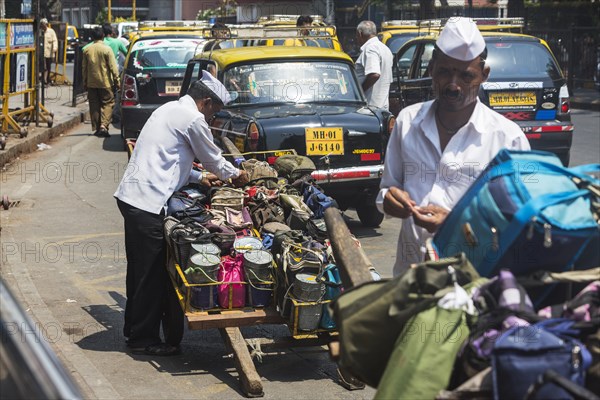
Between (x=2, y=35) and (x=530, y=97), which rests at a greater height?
(x=2, y=35)

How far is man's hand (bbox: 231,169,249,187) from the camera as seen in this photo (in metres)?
7.21

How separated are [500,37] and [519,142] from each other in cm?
1101

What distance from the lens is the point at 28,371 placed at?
210 cm

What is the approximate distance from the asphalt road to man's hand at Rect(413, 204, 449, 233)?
2439mm

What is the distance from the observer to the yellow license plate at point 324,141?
9953 millimetres

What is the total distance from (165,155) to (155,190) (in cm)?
25

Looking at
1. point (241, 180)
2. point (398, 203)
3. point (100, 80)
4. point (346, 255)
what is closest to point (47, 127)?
point (100, 80)

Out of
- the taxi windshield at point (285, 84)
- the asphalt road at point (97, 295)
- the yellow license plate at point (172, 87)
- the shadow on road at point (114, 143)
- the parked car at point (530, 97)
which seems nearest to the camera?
the asphalt road at point (97, 295)

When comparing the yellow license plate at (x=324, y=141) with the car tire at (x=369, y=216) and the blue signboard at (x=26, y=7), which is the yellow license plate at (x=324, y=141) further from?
the blue signboard at (x=26, y=7)

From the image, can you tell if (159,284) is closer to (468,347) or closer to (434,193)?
(434,193)

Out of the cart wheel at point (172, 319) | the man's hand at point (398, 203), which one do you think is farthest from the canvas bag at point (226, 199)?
the man's hand at point (398, 203)

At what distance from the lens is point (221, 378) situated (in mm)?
6238

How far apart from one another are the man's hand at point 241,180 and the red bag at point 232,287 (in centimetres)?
106

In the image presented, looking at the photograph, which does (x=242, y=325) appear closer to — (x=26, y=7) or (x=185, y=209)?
(x=185, y=209)
